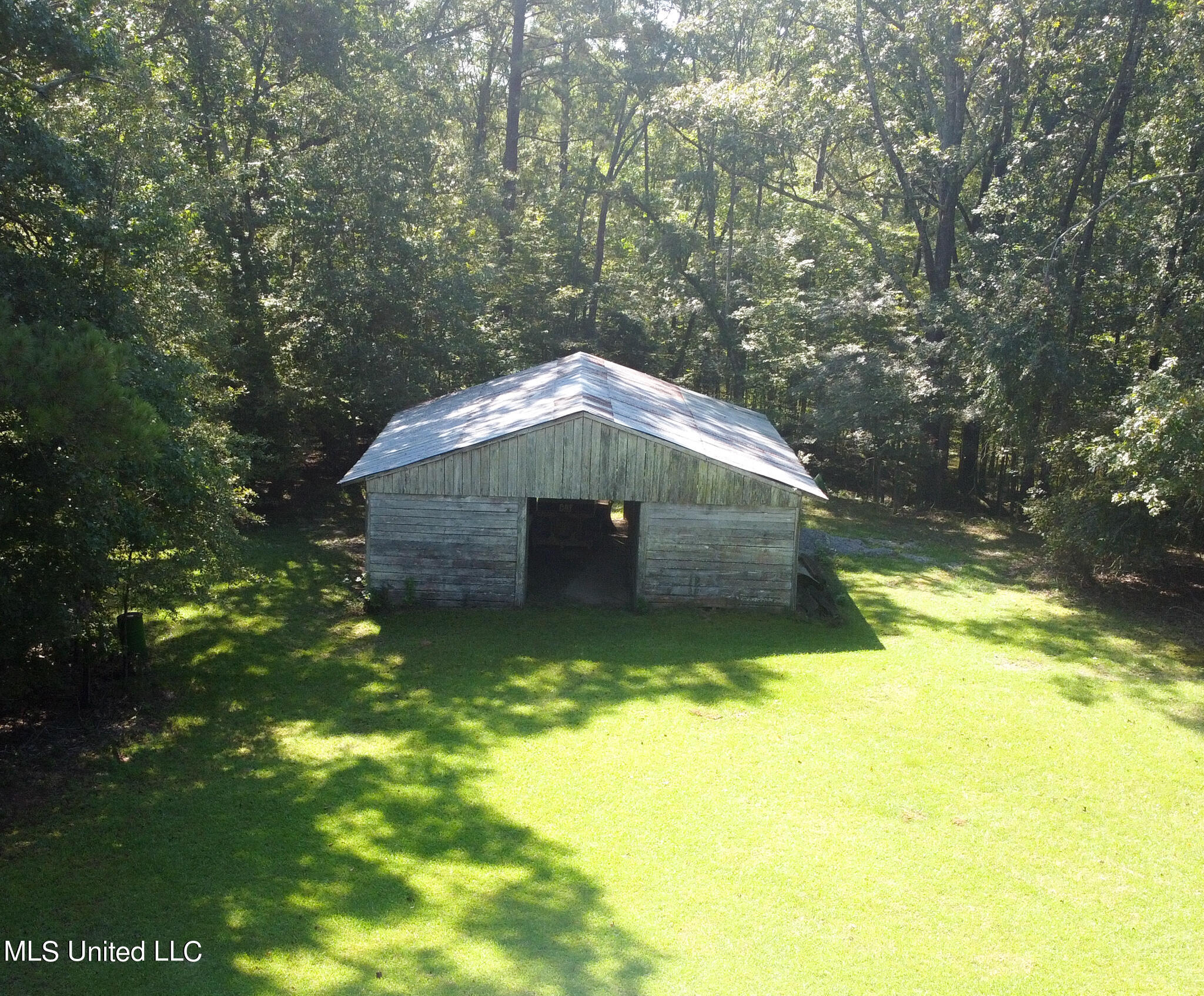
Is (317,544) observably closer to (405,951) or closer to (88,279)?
(88,279)

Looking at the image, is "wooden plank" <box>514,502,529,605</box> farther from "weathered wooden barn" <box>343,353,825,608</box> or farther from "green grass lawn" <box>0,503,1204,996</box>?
"green grass lawn" <box>0,503,1204,996</box>

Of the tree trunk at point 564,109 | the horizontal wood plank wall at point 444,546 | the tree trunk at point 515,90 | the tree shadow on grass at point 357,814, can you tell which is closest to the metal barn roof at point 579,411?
the horizontal wood plank wall at point 444,546

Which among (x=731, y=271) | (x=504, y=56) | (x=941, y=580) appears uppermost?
(x=504, y=56)

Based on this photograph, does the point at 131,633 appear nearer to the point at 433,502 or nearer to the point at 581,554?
the point at 433,502

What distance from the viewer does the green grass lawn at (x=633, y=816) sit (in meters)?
7.43

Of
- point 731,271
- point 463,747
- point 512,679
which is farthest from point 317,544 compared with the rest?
point 731,271

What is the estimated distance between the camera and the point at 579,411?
54.2 ft

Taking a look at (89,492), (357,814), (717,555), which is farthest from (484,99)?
(357,814)

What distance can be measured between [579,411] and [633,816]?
325 inches

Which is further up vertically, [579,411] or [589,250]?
[589,250]

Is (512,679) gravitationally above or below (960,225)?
below

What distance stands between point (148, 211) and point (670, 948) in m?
9.89

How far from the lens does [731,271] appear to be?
33.7 meters

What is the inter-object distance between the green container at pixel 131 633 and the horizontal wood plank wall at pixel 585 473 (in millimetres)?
4458
